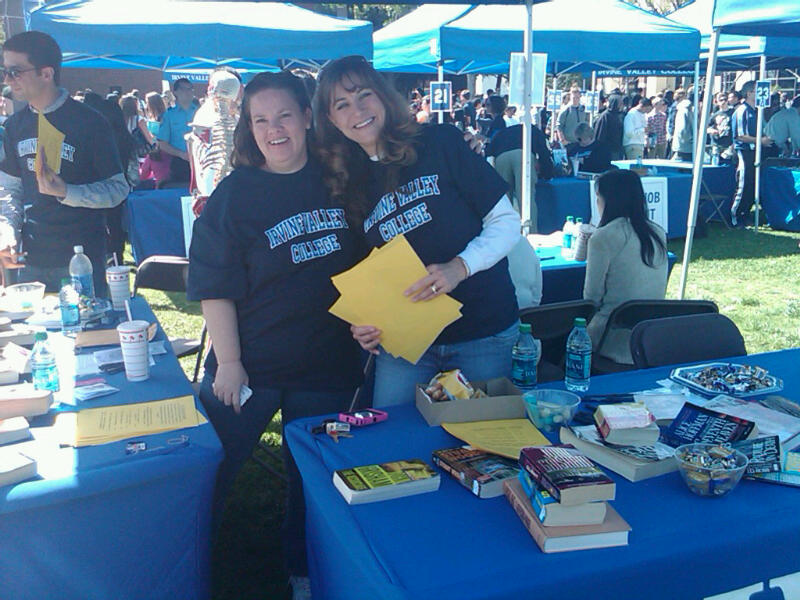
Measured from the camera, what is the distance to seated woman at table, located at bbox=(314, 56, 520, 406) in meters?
1.93

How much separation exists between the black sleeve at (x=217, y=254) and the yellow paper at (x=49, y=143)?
47.0 inches

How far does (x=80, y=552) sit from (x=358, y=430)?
2.24 feet

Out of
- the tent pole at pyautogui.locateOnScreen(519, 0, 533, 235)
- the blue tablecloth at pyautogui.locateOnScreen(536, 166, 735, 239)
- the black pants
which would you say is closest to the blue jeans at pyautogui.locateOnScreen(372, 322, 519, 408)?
the tent pole at pyautogui.locateOnScreen(519, 0, 533, 235)

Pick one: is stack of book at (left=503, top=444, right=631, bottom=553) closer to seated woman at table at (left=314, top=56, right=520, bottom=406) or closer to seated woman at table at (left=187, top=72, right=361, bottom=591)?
seated woman at table at (left=314, top=56, right=520, bottom=406)

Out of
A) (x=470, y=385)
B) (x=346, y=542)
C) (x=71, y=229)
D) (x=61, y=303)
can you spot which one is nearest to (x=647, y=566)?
(x=346, y=542)

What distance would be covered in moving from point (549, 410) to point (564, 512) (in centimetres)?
48

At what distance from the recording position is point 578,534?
1.23m

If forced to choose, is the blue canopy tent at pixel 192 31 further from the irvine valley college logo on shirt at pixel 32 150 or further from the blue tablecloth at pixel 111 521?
the blue tablecloth at pixel 111 521

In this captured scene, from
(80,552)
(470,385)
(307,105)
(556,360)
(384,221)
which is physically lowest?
(556,360)

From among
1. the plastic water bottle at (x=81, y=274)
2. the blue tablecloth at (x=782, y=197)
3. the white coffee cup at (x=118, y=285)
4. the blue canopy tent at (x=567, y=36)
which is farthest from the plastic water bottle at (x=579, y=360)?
the blue tablecloth at (x=782, y=197)

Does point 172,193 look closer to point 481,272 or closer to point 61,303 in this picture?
point 61,303

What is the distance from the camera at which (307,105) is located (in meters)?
2.03

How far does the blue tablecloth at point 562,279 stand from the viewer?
3.99m

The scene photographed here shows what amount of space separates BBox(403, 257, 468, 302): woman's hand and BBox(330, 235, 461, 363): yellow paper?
18 millimetres
